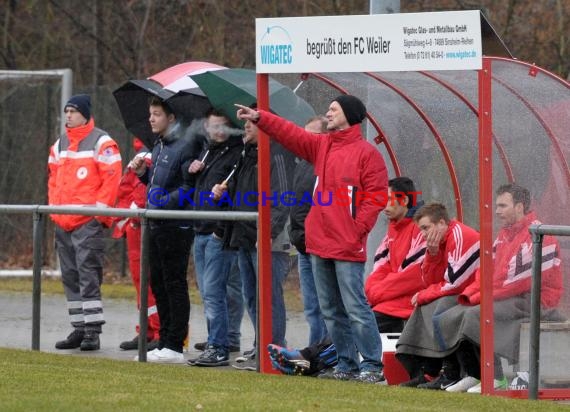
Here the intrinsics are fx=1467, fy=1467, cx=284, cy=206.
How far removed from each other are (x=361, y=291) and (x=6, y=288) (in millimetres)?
6441

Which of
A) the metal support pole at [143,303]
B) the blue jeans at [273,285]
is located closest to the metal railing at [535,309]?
the blue jeans at [273,285]

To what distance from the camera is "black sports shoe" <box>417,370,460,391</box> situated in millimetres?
9211

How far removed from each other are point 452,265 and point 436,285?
0.61ft

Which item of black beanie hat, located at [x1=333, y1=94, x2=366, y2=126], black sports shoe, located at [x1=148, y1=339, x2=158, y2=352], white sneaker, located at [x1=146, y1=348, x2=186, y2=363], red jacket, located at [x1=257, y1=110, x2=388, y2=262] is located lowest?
white sneaker, located at [x1=146, y1=348, x2=186, y2=363]

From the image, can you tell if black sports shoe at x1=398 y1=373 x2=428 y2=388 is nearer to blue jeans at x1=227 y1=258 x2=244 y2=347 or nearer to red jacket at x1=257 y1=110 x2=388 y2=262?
red jacket at x1=257 y1=110 x2=388 y2=262

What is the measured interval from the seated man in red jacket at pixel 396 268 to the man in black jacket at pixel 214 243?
35.5 inches

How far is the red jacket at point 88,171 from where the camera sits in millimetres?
11875

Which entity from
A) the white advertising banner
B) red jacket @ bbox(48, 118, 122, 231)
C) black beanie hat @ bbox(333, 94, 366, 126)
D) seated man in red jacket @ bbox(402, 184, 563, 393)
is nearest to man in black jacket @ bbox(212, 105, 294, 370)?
the white advertising banner

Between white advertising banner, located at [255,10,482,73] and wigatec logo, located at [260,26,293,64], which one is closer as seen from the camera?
white advertising banner, located at [255,10,482,73]

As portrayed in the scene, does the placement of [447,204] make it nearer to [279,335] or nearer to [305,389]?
[279,335]

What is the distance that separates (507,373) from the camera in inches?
348

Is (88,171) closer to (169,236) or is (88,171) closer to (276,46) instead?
(169,236)

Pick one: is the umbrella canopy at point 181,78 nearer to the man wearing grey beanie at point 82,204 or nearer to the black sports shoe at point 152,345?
the man wearing grey beanie at point 82,204

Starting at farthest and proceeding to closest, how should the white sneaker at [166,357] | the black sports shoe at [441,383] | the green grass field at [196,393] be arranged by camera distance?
the white sneaker at [166,357] → the black sports shoe at [441,383] → the green grass field at [196,393]
